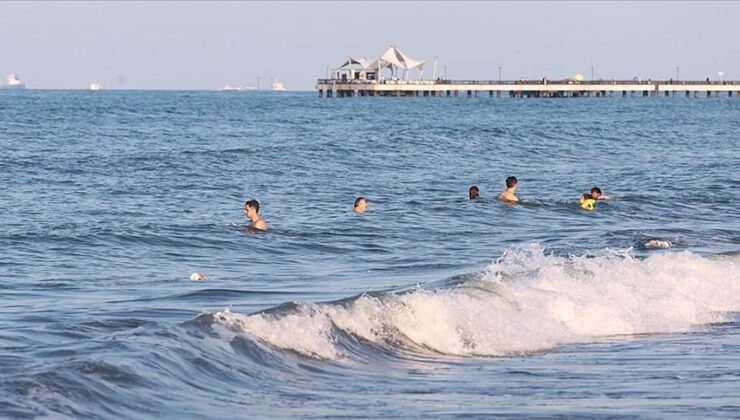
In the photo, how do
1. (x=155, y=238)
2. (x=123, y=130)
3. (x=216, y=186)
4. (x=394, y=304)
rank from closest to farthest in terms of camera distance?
1. (x=394, y=304)
2. (x=155, y=238)
3. (x=216, y=186)
4. (x=123, y=130)

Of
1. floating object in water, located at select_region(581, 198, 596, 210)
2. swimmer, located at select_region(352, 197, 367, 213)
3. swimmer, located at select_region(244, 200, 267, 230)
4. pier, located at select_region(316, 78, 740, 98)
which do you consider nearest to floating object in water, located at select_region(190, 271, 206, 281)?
swimmer, located at select_region(244, 200, 267, 230)

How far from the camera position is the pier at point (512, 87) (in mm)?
138375

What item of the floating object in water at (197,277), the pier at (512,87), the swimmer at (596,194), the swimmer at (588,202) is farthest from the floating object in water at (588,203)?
the pier at (512,87)

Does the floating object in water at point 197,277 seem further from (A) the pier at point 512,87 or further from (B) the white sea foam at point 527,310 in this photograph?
(A) the pier at point 512,87

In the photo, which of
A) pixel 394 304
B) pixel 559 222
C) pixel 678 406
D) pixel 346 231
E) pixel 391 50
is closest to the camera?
pixel 678 406

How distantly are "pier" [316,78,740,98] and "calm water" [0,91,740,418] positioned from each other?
103909 millimetres

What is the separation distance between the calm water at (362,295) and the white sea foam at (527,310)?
0.10 ft

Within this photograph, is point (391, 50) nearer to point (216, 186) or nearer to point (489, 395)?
point (216, 186)

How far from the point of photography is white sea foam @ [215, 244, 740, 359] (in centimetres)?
1126

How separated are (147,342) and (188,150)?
32.4 meters

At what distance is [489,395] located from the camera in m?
9.12

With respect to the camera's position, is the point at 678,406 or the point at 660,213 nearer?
the point at 678,406

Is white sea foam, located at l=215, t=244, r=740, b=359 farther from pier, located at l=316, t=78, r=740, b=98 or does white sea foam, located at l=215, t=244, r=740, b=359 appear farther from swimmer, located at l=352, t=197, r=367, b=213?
pier, located at l=316, t=78, r=740, b=98

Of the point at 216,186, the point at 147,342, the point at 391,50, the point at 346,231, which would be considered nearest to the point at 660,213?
the point at 346,231
